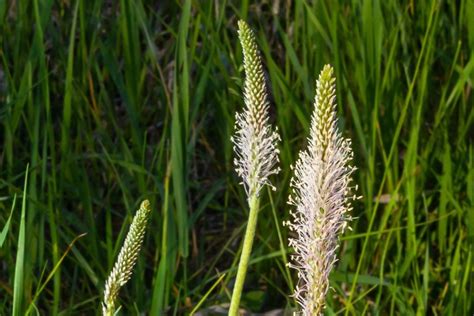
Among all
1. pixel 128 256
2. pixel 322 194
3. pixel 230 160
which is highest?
pixel 322 194

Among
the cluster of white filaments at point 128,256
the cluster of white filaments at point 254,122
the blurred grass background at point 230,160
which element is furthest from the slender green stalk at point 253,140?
the blurred grass background at point 230,160

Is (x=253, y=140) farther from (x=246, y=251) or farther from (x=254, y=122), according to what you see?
(x=246, y=251)

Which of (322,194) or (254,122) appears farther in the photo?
(254,122)

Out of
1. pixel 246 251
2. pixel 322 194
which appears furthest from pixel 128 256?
pixel 322 194

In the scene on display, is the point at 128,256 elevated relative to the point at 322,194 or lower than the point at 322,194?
lower

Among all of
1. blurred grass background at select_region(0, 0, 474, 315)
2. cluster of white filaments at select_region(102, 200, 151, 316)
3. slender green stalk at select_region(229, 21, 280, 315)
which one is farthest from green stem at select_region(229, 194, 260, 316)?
blurred grass background at select_region(0, 0, 474, 315)

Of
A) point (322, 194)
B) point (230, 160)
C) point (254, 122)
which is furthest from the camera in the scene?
point (230, 160)

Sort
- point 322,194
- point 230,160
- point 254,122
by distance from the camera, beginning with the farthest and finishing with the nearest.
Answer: point 230,160, point 254,122, point 322,194

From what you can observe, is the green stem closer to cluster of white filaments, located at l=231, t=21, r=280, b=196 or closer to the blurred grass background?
cluster of white filaments, located at l=231, t=21, r=280, b=196

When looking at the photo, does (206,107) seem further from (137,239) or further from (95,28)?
(137,239)
